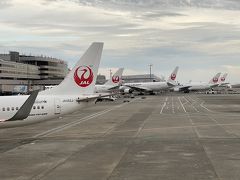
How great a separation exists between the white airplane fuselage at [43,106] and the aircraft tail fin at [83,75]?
0.84 meters

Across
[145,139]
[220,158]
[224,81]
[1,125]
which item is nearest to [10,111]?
[1,125]

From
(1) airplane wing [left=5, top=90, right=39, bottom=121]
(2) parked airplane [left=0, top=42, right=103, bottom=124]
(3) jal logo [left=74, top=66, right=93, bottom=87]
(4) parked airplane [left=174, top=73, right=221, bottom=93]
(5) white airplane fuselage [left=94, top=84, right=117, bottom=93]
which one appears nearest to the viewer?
(1) airplane wing [left=5, top=90, right=39, bottom=121]

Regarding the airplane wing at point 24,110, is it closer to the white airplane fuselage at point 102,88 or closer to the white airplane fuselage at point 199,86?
the white airplane fuselage at point 102,88

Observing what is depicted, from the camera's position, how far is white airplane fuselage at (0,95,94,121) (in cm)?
2698

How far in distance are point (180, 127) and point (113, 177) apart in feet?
66.8

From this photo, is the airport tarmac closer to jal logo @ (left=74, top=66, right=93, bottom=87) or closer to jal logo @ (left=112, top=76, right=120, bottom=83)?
jal logo @ (left=74, top=66, right=93, bottom=87)

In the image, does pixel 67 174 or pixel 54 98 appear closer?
pixel 67 174

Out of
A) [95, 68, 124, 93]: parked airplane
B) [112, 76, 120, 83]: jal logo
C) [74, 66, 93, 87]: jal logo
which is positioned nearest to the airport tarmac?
[74, 66, 93, 87]: jal logo

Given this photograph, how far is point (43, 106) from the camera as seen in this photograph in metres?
27.7

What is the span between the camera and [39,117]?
2761 centimetres

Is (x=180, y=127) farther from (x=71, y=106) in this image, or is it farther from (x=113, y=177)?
(x=113, y=177)

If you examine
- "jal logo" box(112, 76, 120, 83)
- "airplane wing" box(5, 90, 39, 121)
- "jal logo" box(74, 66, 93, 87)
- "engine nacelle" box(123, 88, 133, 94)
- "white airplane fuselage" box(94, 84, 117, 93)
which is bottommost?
"engine nacelle" box(123, 88, 133, 94)

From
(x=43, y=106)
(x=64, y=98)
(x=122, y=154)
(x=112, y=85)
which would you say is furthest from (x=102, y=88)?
(x=122, y=154)

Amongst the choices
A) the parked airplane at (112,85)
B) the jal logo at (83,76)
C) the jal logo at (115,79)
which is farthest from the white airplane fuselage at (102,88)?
the jal logo at (83,76)
